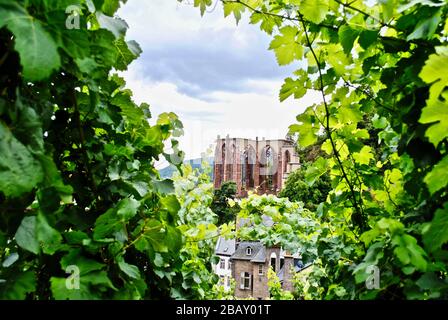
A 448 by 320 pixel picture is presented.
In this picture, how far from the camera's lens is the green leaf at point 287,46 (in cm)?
154

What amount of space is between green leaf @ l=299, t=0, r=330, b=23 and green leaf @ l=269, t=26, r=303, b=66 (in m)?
0.21

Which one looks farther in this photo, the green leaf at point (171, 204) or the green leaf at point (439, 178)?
the green leaf at point (171, 204)

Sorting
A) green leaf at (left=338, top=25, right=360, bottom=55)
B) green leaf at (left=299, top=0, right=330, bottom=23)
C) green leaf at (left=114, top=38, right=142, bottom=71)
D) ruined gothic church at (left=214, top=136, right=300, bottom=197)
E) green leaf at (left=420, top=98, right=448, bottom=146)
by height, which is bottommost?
green leaf at (left=420, top=98, right=448, bottom=146)

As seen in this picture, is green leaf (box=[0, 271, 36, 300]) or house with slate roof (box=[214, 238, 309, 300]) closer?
green leaf (box=[0, 271, 36, 300])

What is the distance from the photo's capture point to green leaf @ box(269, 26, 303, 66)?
1536mm

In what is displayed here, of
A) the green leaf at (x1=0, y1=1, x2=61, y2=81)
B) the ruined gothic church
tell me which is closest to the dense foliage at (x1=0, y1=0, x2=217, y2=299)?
the green leaf at (x1=0, y1=1, x2=61, y2=81)

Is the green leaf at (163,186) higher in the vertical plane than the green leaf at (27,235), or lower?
higher

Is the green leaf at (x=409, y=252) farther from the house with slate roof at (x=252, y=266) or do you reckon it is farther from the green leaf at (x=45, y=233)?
the house with slate roof at (x=252, y=266)

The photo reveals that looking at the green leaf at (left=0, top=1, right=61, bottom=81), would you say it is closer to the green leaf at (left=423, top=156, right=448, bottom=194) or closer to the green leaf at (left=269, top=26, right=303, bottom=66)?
the green leaf at (left=423, top=156, right=448, bottom=194)

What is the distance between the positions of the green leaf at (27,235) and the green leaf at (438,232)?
880 mm

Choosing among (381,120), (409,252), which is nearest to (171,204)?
(409,252)

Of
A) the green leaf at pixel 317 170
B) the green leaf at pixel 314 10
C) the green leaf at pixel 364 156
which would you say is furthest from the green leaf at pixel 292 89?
the green leaf at pixel 364 156

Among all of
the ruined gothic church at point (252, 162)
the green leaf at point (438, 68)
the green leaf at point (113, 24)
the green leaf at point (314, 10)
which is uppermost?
the ruined gothic church at point (252, 162)
